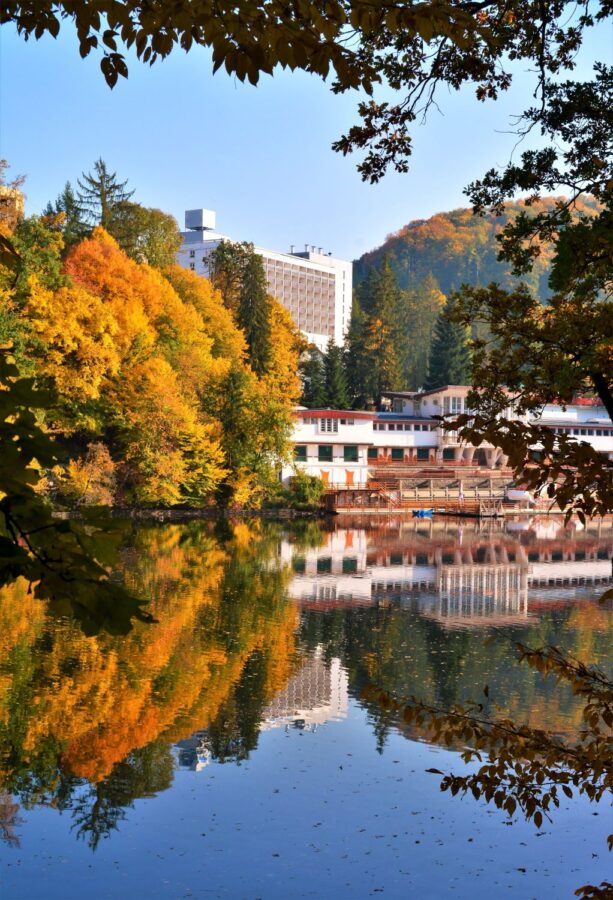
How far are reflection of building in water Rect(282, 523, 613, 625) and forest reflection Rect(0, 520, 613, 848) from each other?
11 cm

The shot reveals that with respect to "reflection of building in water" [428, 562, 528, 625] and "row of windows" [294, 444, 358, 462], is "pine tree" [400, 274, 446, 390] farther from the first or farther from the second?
"reflection of building in water" [428, 562, 528, 625]

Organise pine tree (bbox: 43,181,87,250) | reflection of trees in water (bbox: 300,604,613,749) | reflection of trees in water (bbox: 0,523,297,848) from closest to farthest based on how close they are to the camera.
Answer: reflection of trees in water (bbox: 0,523,297,848) < reflection of trees in water (bbox: 300,604,613,749) < pine tree (bbox: 43,181,87,250)

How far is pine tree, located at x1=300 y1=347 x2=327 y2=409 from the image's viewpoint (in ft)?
238

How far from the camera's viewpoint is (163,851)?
1072 cm

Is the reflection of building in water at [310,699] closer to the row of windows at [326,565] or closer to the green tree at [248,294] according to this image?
the row of windows at [326,565]

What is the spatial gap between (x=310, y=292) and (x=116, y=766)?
11376cm

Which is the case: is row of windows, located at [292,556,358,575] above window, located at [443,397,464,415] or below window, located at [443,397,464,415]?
below

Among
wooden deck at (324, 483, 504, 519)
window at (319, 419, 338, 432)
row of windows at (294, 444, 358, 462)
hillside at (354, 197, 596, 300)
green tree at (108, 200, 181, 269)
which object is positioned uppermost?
hillside at (354, 197, 596, 300)

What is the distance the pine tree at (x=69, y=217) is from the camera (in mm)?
55781

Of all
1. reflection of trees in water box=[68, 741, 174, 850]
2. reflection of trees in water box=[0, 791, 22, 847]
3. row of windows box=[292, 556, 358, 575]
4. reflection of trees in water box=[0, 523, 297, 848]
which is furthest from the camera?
row of windows box=[292, 556, 358, 575]

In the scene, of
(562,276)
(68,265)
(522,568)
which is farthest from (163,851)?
(68,265)

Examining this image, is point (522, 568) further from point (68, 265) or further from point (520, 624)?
point (68, 265)

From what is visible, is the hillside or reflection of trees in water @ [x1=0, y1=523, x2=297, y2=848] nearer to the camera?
reflection of trees in water @ [x1=0, y1=523, x2=297, y2=848]

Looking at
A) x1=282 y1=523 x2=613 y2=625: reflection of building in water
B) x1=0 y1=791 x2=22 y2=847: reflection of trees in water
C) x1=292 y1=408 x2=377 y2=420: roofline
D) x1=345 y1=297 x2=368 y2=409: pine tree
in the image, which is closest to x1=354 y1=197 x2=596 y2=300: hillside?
x1=345 y1=297 x2=368 y2=409: pine tree
